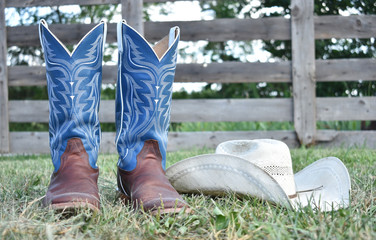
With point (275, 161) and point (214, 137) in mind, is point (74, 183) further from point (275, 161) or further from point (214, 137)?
point (214, 137)

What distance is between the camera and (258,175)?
119 cm

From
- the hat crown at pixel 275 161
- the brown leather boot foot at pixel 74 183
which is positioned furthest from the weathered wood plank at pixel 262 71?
the brown leather boot foot at pixel 74 183

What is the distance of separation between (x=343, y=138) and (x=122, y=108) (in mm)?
2730

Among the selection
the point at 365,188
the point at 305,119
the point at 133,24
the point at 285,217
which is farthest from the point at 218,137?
the point at 285,217

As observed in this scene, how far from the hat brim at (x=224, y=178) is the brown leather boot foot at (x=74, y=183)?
11.1 inches

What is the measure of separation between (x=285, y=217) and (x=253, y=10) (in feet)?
12.0

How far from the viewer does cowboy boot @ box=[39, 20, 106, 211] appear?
123cm

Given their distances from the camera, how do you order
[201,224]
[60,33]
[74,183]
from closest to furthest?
[201,224]
[74,183]
[60,33]

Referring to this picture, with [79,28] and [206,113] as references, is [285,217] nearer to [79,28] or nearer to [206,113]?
Result: [206,113]

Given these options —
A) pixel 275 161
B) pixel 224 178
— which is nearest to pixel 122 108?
pixel 224 178

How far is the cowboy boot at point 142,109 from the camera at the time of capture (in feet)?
4.10

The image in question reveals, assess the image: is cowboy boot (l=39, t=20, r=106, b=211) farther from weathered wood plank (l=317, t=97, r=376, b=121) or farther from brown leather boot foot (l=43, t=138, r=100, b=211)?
weathered wood plank (l=317, t=97, r=376, b=121)

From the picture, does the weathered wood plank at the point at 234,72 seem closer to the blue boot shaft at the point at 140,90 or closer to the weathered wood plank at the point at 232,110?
the weathered wood plank at the point at 232,110

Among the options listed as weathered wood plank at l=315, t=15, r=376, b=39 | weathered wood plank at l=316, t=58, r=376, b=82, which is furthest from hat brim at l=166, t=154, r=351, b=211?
weathered wood plank at l=315, t=15, r=376, b=39
